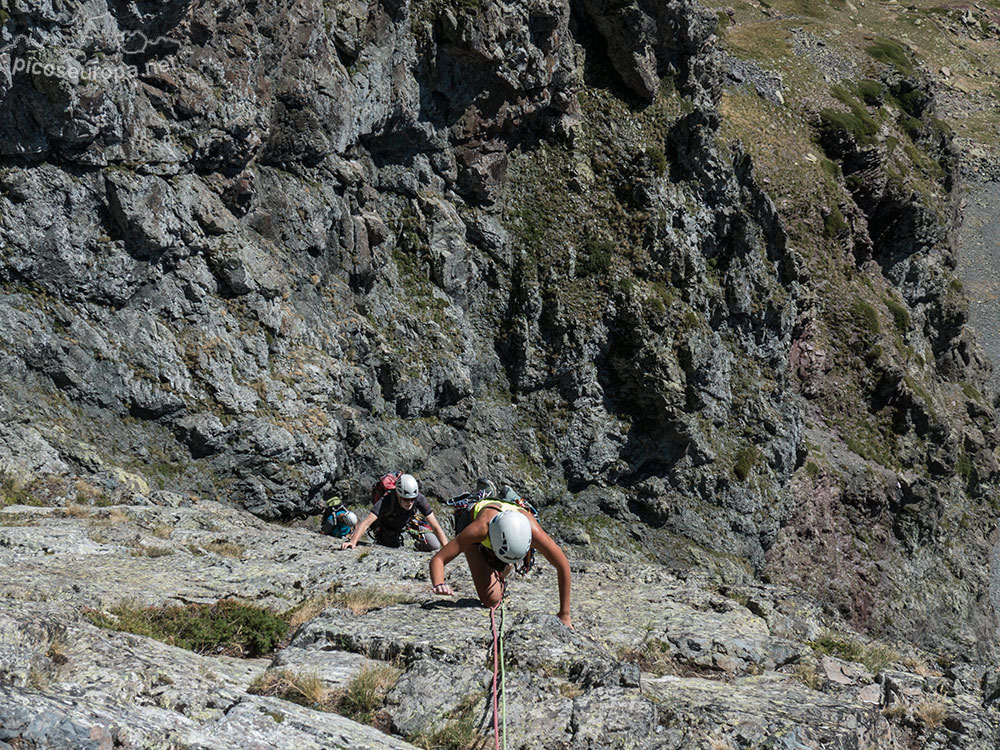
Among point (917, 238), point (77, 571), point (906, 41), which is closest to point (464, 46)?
point (77, 571)

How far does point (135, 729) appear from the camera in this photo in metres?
6.72

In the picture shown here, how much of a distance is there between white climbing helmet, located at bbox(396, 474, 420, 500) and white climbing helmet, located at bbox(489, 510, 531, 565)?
8890 mm

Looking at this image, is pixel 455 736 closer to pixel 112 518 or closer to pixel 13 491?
pixel 112 518

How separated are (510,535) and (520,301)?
34765mm

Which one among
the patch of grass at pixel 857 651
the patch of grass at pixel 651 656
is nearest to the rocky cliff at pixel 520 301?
the patch of grass at pixel 651 656

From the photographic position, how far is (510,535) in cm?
959

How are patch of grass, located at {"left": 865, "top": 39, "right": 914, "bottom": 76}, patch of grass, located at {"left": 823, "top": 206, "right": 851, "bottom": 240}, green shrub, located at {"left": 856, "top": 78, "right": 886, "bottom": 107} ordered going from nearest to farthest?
patch of grass, located at {"left": 823, "top": 206, "right": 851, "bottom": 240} → green shrub, located at {"left": 856, "top": 78, "right": 886, "bottom": 107} → patch of grass, located at {"left": 865, "top": 39, "right": 914, "bottom": 76}

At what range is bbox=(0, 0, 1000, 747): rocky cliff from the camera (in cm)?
2286

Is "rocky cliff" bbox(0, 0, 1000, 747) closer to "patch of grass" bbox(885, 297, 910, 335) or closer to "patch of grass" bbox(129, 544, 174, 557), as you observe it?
"patch of grass" bbox(885, 297, 910, 335)

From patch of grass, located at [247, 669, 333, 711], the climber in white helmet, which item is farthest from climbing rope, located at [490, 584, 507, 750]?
patch of grass, located at [247, 669, 333, 711]

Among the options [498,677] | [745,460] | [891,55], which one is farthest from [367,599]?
[891,55]

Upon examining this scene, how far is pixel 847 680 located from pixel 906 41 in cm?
14976

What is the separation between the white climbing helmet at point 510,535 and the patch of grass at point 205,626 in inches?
149

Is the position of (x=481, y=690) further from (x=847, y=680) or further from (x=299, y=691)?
(x=847, y=680)
